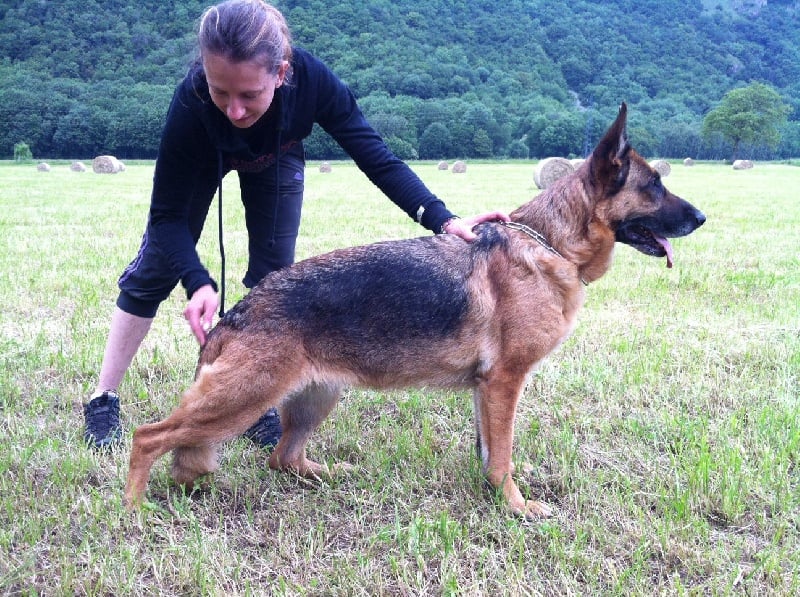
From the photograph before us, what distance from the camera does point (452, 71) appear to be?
79.7 metres

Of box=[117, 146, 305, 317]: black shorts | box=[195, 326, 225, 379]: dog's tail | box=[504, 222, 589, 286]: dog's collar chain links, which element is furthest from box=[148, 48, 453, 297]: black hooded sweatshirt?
box=[504, 222, 589, 286]: dog's collar chain links

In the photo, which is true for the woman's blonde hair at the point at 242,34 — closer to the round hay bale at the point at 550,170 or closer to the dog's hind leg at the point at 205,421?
the dog's hind leg at the point at 205,421

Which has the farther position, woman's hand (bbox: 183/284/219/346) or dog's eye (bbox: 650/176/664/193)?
dog's eye (bbox: 650/176/664/193)

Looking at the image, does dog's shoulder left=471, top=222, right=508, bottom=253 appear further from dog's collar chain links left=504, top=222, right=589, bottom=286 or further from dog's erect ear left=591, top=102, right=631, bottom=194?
dog's erect ear left=591, top=102, right=631, bottom=194

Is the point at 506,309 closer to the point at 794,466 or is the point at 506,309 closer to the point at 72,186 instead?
the point at 794,466

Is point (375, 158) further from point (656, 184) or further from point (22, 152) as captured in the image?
point (22, 152)

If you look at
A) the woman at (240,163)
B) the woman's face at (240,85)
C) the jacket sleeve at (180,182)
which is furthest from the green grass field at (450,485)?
the woman's face at (240,85)

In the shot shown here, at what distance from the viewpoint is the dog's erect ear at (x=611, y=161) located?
337 centimetres

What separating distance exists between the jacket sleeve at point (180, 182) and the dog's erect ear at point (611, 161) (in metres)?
2.06

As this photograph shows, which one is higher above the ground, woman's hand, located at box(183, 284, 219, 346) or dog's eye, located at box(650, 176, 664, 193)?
dog's eye, located at box(650, 176, 664, 193)

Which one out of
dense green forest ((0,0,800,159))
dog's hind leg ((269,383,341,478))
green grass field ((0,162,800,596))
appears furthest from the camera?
dense green forest ((0,0,800,159))

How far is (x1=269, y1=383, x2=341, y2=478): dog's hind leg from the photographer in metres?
3.48

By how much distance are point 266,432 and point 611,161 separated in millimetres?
2574

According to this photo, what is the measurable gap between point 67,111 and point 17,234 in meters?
51.2
